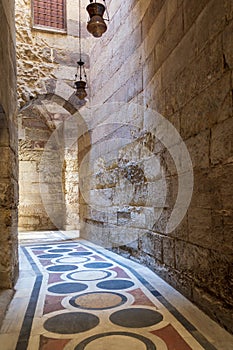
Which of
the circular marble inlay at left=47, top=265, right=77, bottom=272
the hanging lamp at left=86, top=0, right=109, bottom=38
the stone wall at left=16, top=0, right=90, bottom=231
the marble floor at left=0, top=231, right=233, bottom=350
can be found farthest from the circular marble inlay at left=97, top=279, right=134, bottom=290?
the stone wall at left=16, top=0, right=90, bottom=231

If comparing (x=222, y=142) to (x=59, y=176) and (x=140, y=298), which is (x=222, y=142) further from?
(x=59, y=176)

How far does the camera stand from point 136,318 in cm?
175

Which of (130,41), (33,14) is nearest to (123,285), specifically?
(130,41)

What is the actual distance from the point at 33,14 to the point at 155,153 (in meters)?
3.78

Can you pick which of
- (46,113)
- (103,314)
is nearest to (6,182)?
(103,314)

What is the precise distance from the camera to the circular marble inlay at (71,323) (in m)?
1.61

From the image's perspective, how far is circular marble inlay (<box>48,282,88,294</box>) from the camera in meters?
2.28

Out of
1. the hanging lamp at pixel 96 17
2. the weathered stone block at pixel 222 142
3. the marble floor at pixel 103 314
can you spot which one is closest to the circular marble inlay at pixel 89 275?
the marble floor at pixel 103 314

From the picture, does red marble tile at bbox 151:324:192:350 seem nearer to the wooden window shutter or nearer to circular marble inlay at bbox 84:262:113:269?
circular marble inlay at bbox 84:262:113:269

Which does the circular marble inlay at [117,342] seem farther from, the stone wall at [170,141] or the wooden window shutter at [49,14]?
the wooden window shutter at [49,14]

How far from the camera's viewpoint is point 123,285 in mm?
2393

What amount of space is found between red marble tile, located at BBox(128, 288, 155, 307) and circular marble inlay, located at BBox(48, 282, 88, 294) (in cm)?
42

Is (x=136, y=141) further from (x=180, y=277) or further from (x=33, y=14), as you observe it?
(x=33, y=14)

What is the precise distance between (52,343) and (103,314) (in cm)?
44
